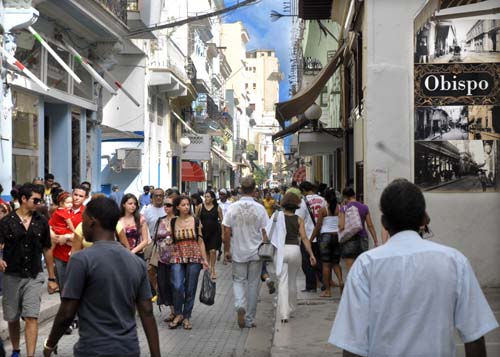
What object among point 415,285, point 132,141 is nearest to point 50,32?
point 132,141

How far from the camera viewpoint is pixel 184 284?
10570 millimetres

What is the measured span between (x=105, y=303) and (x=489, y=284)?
9687mm

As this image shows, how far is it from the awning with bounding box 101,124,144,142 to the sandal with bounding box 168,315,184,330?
569 inches

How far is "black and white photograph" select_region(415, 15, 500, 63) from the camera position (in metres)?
13.1

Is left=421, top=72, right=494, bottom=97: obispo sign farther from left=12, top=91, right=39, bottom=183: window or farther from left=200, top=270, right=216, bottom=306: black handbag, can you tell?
left=12, top=91, right=39, bottom=183: window

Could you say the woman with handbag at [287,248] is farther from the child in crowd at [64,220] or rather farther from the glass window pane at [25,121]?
the glass window pane at [25,121]

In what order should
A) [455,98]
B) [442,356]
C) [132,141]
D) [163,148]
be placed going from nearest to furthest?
[442,356] → [455,98] → [132,141] → [163,148]

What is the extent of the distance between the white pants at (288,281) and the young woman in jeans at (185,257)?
1.01m

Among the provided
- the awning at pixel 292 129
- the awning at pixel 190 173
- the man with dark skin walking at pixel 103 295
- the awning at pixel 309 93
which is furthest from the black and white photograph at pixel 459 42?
the awning at pixel 190 173

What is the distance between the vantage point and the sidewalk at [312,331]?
27.5 feet

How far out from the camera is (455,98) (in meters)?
13.2

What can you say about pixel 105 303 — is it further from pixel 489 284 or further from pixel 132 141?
pixel 132 141

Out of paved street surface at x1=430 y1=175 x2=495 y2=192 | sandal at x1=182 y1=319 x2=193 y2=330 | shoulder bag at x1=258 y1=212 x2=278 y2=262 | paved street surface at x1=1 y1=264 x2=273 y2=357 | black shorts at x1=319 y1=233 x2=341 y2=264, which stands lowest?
paved street surface at x1=1 y1=264 x2=273 y2=357

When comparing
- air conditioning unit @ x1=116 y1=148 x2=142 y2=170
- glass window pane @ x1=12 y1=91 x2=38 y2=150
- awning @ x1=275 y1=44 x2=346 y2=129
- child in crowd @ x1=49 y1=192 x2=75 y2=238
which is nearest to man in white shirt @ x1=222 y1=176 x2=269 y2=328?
child in crowd @ x1=49 y1=192 x2=75 y2=238
